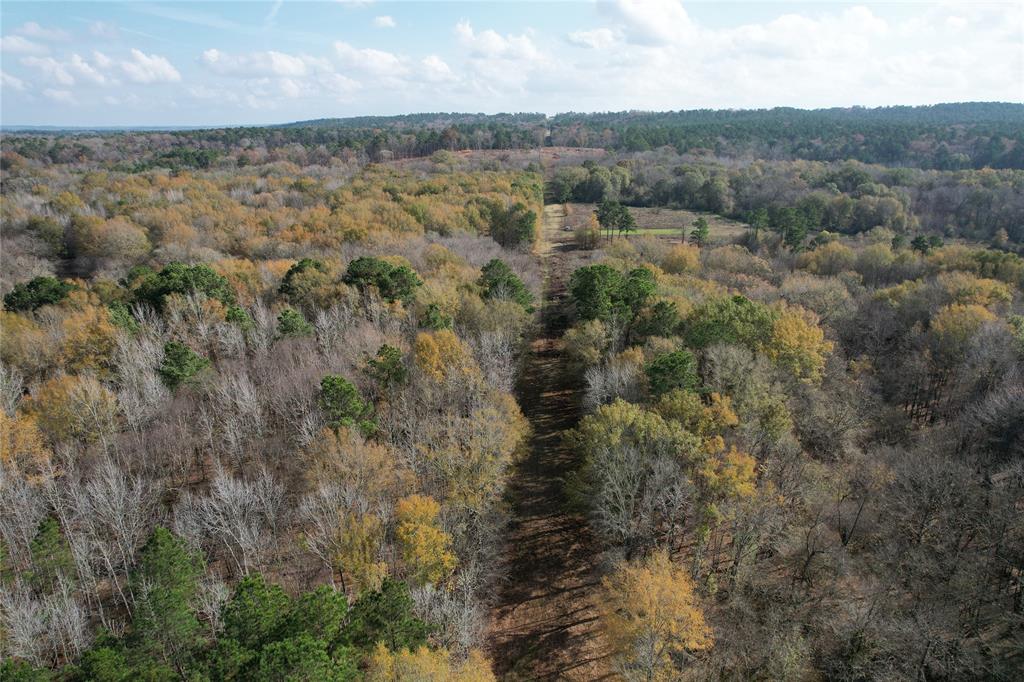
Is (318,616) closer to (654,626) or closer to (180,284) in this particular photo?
(654,626)

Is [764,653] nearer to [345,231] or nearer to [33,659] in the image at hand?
[33,659]

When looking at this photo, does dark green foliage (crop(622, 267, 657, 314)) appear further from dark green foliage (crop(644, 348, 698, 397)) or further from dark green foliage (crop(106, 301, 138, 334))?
dark green foliage (crop(106, 301, 138, 334))

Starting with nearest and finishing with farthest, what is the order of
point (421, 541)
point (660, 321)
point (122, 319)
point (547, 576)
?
point (421, 541), point (547, 576), point (122, 319), point (660, 321)

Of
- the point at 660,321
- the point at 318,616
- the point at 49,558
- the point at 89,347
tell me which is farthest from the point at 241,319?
the point at 660,321

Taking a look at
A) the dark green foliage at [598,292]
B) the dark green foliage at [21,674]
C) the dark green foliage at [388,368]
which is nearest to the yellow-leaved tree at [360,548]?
the dark green foliage at [21,674]

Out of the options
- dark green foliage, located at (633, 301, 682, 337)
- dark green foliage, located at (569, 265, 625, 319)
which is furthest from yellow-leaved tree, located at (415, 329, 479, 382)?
dark green foliage, located at (633, 301, 682, 337)

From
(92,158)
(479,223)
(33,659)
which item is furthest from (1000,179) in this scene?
(92,158)

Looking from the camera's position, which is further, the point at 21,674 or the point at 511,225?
the point at 511,225
